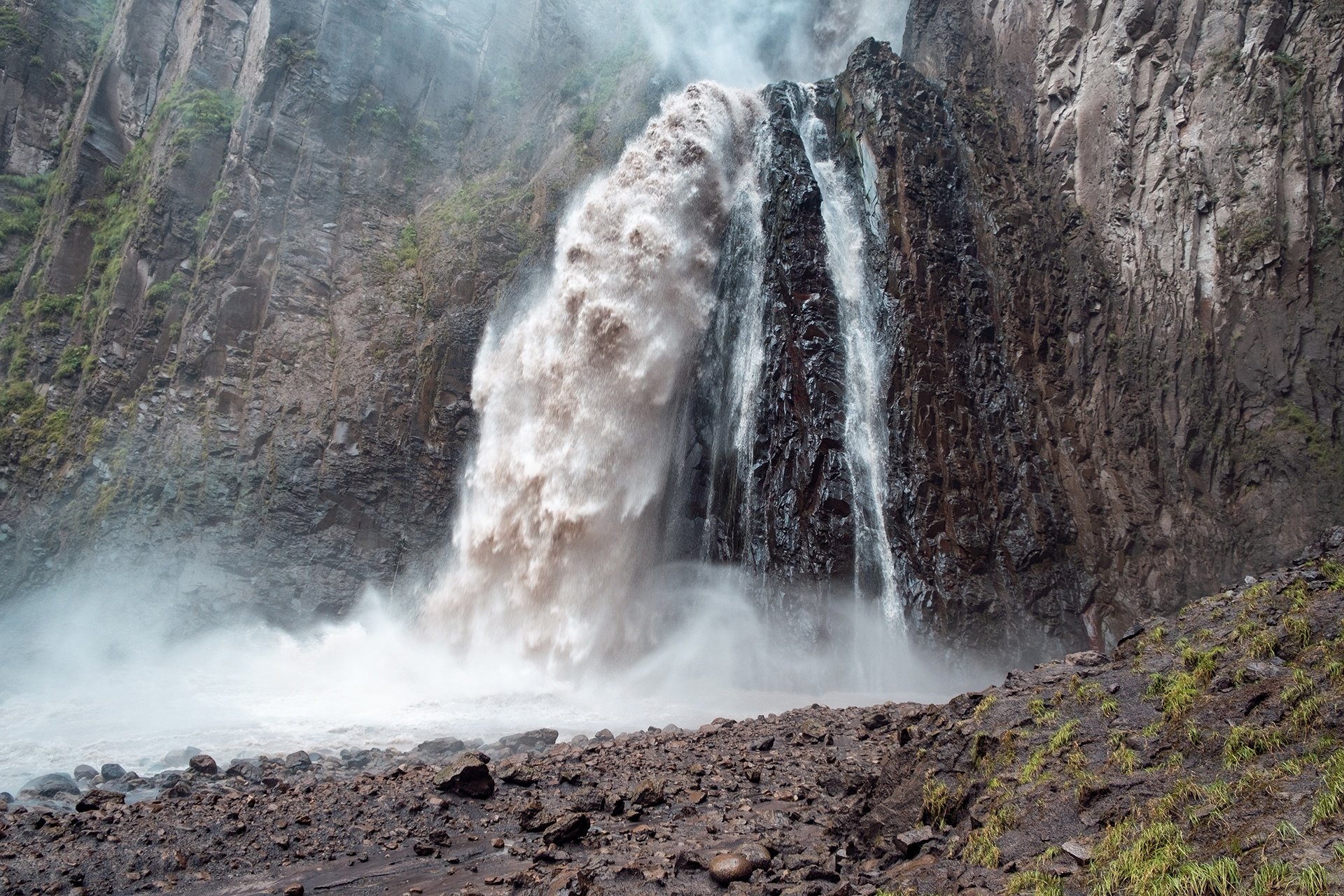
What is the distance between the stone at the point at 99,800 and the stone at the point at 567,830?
15.8ft

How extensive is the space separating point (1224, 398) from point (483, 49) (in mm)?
26152

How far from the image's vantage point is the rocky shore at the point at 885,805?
3.67 m

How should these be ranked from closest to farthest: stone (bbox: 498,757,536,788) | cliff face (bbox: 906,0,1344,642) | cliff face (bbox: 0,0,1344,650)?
Answer: 1. stone (bbox: 498,757,536,788)
2. cliff face (bbox: 906,0,1344,642)
3. cliff face (bbox: 0,0,1344,650)

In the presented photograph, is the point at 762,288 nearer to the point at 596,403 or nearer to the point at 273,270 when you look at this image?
the point at 596,403

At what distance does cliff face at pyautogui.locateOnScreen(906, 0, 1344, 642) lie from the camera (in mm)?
13281

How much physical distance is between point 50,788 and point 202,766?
1.71m

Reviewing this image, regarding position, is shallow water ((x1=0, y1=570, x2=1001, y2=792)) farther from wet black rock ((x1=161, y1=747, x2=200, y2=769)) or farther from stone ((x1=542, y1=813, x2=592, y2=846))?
stone ((x1=542, y1=813, x2=592, y2=846))

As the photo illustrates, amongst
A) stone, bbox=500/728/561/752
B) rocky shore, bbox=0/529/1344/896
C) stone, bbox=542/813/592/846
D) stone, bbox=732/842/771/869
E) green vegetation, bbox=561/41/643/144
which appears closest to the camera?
rocky shore, bbox=0/529/1344/896

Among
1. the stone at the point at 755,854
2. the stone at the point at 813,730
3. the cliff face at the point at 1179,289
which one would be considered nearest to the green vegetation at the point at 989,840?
the stone at the point at 755,854

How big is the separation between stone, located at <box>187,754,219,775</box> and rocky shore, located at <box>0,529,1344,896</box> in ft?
0.15

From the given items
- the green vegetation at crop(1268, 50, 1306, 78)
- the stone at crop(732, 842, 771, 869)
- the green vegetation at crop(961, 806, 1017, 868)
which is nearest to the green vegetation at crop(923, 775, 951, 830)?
the green vegetation at crop(961, 806, 1017, 868)

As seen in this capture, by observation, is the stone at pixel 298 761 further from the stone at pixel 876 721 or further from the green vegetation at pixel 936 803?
the green vegetation at pixel 936 803

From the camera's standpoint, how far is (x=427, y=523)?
19719mm

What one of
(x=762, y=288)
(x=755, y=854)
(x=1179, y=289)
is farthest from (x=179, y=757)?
(x=1179, y=289)
